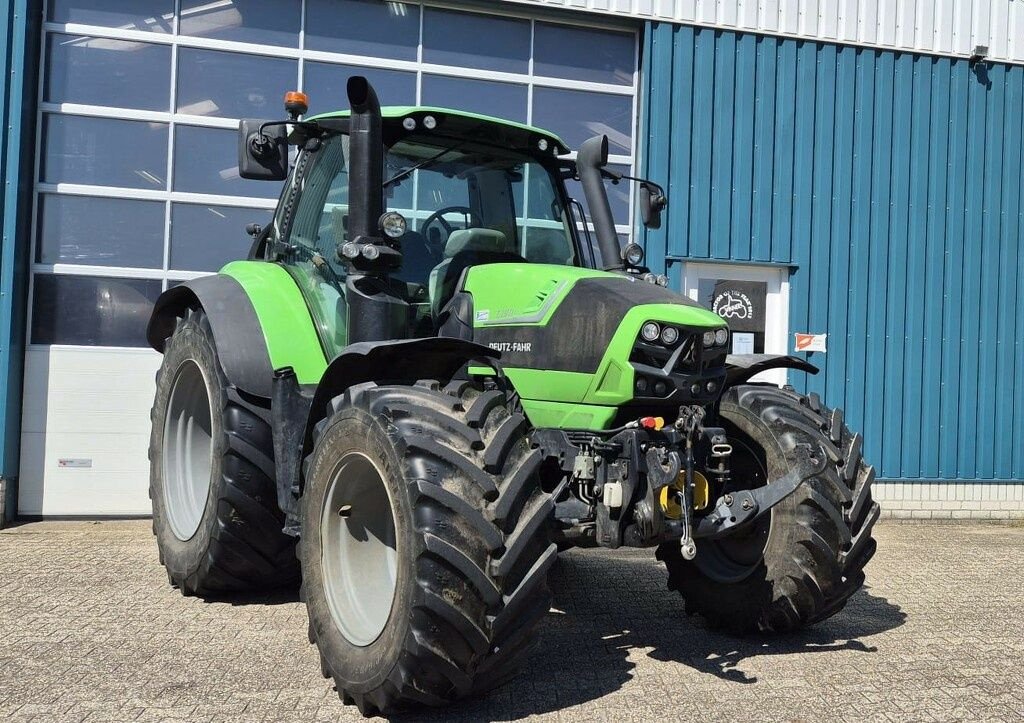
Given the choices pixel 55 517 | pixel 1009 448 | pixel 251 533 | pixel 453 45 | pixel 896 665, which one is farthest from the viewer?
pixel 1009 448

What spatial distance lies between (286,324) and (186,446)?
57.2 inches

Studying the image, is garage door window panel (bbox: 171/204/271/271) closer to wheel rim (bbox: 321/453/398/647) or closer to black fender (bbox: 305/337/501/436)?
black fender (bbox: 305/337/501/436)

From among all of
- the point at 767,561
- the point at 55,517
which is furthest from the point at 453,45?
the point at 767,561

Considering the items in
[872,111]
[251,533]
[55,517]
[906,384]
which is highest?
[872,111]

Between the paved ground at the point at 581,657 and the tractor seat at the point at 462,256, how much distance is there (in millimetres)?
1715

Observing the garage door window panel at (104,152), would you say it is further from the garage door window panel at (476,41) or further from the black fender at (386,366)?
the black fender at (386,366)

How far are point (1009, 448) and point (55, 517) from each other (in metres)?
8.97

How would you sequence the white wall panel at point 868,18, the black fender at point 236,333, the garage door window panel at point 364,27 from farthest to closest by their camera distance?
1. the white wall panel at point 868,18
2. the garage door window panel at point 364,27
3. the black fender at point 236,333

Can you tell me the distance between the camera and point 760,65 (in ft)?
31.7

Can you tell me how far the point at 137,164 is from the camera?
8.59 metres

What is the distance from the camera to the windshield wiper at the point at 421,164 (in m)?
4.74

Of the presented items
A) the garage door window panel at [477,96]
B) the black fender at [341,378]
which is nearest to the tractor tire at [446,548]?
the black fender at [341,378]

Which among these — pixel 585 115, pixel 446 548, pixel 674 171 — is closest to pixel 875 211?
pixel 674 171

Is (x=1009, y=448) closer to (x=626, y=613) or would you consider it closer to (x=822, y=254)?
(x=822, y=254)
